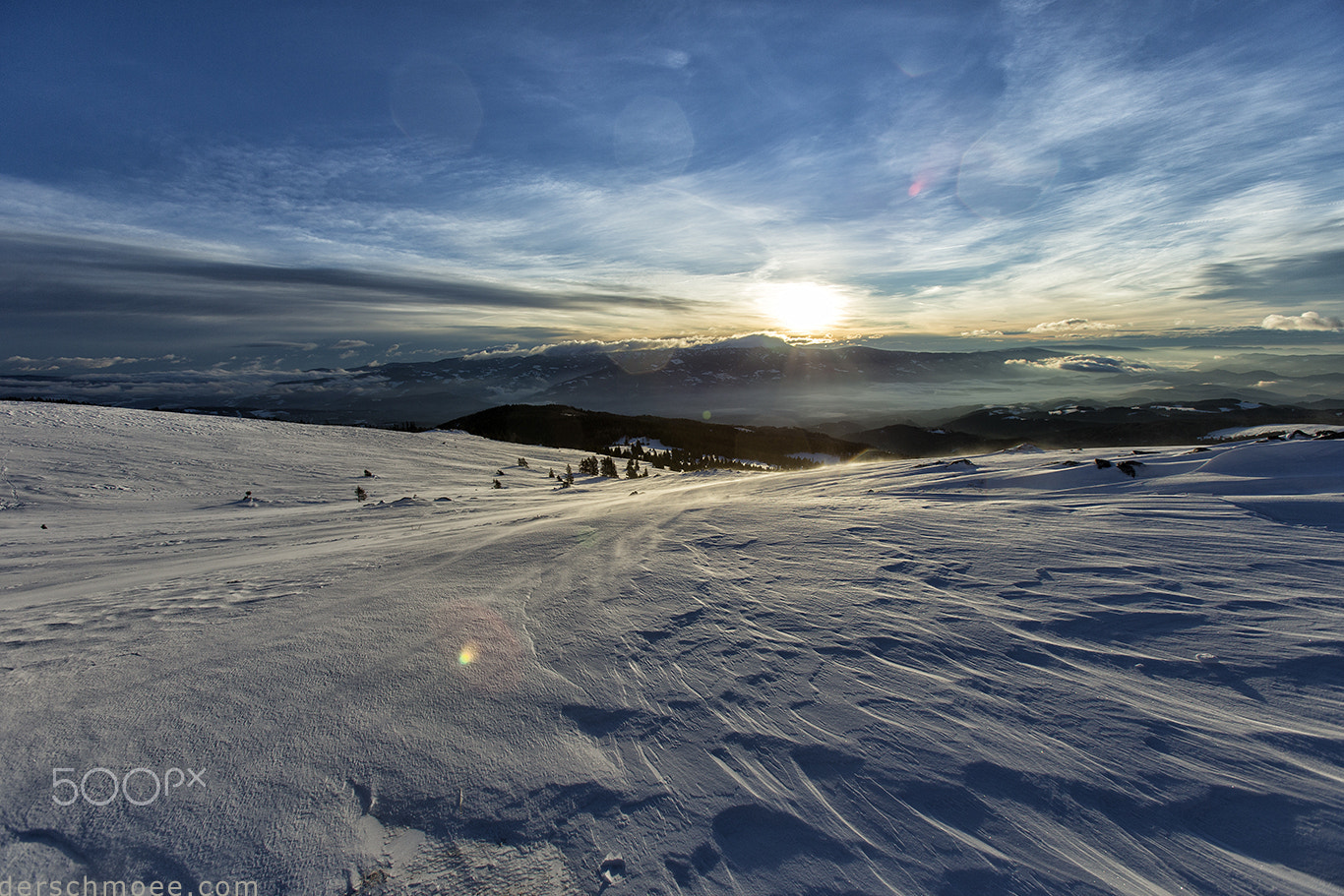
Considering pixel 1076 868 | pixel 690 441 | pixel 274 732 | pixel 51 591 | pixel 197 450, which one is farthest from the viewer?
pixel 690 441

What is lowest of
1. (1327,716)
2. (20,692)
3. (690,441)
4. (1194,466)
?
(690,441)

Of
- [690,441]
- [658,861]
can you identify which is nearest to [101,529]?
[658,861]

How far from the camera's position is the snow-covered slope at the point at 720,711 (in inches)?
65.1

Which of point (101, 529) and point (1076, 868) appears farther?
point (101, 529)

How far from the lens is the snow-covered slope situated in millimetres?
1653

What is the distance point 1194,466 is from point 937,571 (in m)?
4.72

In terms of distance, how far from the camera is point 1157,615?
2.91 m

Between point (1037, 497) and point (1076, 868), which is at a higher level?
point (1037, 497)

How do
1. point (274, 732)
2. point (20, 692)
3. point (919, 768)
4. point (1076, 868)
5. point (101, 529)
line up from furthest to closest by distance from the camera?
point (101, 529) < point (20, 692) < point (274, 732) < point (919, 768) < point (1076, 868)

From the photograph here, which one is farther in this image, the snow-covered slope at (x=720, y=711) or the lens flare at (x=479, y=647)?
the lens flare at (x=479, y=647)

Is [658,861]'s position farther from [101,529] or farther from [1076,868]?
[101,529]

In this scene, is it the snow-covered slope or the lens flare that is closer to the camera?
the snow-covered slope

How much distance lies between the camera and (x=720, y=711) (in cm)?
240

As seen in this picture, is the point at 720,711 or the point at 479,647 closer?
the point at 720,711
